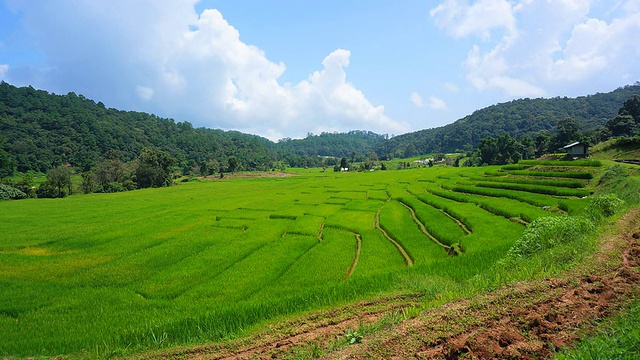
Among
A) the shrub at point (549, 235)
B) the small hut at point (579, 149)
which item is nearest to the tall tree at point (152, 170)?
the shrub at point (549, 235)

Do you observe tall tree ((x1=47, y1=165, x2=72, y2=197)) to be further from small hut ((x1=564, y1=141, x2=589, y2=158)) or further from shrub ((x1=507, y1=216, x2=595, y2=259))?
small hut ((x1=564, y1=141, x2=589, y2=158))

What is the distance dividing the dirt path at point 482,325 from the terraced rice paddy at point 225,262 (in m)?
1.12

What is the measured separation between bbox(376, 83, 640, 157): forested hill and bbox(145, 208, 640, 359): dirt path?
121m

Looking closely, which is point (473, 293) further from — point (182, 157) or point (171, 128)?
point (171, 128)

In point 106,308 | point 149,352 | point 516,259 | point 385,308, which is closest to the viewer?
point 149,352

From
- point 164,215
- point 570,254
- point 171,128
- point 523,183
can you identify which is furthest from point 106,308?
point 171,128

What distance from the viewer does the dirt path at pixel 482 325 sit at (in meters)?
4.08

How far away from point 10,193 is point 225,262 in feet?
172

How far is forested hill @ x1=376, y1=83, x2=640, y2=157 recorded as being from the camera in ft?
368

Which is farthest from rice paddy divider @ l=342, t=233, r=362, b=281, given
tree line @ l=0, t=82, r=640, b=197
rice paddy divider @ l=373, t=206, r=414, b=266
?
tree line @ l=0, t=82, r=640, b=197

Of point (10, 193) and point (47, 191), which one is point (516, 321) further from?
point (47, 191)

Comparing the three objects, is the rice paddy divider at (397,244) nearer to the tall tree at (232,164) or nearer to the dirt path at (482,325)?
the dirt path at (482,325)

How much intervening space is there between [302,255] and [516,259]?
8020 millimetres

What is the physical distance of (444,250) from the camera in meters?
13.2
